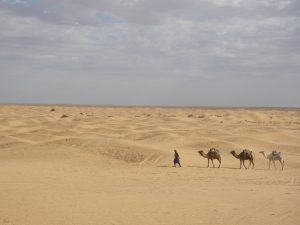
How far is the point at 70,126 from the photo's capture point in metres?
36.2

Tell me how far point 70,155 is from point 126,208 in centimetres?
1115

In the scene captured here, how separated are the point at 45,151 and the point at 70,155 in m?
1.68

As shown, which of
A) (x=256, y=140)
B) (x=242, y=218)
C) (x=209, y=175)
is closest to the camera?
→ (x=242, y=218)

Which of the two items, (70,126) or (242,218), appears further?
(70,126)

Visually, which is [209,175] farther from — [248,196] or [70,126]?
[70,126]

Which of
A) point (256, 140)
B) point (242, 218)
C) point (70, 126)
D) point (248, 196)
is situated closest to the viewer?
point (242, 218)

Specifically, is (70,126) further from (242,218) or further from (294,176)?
(242,218)

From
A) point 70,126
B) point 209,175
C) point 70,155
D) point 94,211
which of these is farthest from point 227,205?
point 70,126

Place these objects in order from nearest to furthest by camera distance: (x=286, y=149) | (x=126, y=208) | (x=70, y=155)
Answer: (x=126, y=208) → (x=70, y=155) → (x=286, y=149)

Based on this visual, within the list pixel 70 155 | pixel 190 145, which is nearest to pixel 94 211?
pixel 70 155

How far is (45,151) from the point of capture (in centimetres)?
2312

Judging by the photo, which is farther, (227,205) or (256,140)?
(256,140)

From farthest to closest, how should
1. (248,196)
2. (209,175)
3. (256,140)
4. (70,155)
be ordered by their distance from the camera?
(256,140), (70,155), (209,175), (248,196)

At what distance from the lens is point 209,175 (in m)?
17.4
